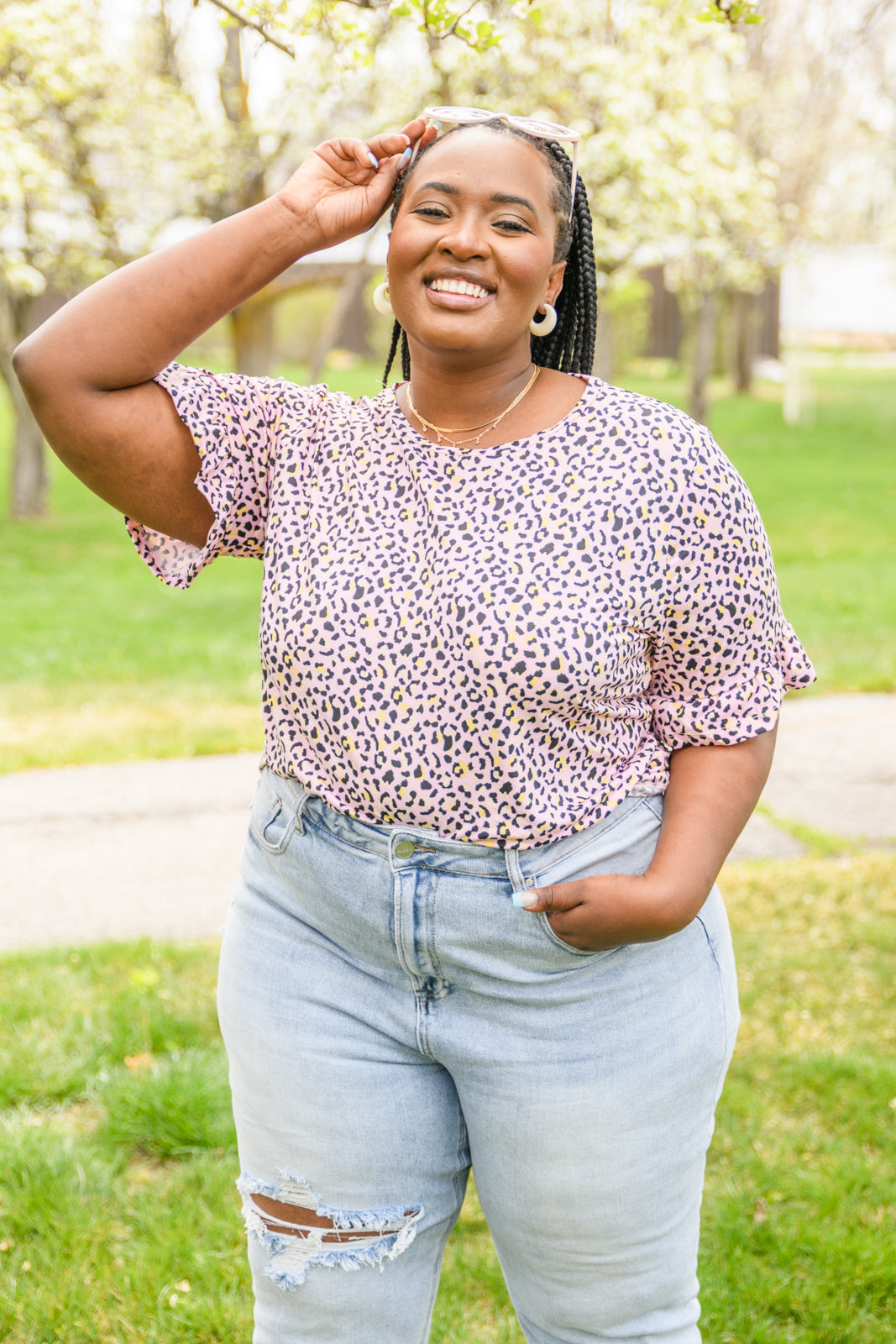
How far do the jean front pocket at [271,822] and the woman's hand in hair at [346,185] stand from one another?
2.64 feet

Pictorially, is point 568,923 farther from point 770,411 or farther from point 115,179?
point 770,411

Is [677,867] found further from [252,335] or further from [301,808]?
[252,335]

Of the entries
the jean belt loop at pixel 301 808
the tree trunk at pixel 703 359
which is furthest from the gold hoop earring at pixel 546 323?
the tree trunk at pixel 703 359

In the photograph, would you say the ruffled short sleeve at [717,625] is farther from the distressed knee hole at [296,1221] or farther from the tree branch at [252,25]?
the tree branch at [252,25]

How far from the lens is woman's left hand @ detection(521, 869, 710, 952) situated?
1.76m

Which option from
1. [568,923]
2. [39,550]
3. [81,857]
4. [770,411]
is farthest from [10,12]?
[770,411]

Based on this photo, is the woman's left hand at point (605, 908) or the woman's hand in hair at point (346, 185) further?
the woman's hand in hair at point (346, 185)

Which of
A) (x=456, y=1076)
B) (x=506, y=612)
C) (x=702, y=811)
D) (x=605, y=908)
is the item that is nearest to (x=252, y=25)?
(x=506, y=612)

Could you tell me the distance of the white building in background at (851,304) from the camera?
29.2 meters

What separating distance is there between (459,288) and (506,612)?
48 centimetres

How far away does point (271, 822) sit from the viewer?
1946 millimetres

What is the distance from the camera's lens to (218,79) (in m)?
12.2

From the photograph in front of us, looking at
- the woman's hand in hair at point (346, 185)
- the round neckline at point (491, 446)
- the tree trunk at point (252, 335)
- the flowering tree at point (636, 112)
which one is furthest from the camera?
the tree trunk at point (252, 335)

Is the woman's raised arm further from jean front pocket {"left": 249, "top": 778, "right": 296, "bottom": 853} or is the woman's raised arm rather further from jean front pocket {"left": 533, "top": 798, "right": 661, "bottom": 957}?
jean front pocket {"left": 533, "top": 798, "right": 661, "bottom": 957}
